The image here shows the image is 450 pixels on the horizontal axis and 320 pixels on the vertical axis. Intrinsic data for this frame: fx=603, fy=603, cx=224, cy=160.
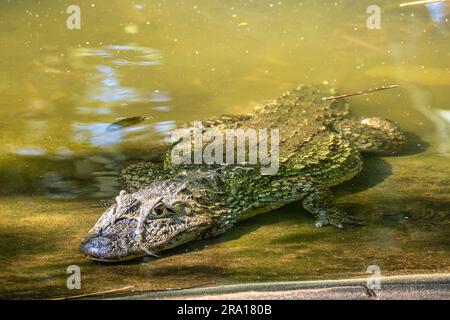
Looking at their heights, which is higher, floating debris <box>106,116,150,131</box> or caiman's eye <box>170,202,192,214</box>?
floating debris <box>106,116,150,131</box>

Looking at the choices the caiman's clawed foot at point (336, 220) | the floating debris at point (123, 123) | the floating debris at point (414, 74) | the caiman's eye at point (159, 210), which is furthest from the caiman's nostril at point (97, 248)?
the floating debris at point (414, 74)

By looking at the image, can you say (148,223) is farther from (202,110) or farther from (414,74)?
(414,74)

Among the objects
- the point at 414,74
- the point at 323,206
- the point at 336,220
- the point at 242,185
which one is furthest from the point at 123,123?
the point at 414,74

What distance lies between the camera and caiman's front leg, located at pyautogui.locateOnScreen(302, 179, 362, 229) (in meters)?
4.67

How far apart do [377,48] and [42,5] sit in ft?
18.2

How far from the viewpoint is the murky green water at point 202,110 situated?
396 centimetres

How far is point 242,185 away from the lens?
515cm

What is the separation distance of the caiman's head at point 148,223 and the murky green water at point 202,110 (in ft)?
0.40

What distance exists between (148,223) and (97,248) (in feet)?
1.64

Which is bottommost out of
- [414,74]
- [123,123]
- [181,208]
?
[181,208]

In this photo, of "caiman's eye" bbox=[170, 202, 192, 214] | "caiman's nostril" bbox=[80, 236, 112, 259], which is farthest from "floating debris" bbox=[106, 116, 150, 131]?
"caiman's nostril" bbox=[80, 236, 112, 259]

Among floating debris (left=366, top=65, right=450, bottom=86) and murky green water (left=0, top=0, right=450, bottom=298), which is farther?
floating debris (left=366, top=65, right=450, bottom=86)

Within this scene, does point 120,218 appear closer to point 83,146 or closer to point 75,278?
point 75,278

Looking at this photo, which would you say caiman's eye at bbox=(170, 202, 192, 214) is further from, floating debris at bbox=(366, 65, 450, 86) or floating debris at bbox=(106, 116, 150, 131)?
floating debris at bbox=(366, 65, 450, 86)
